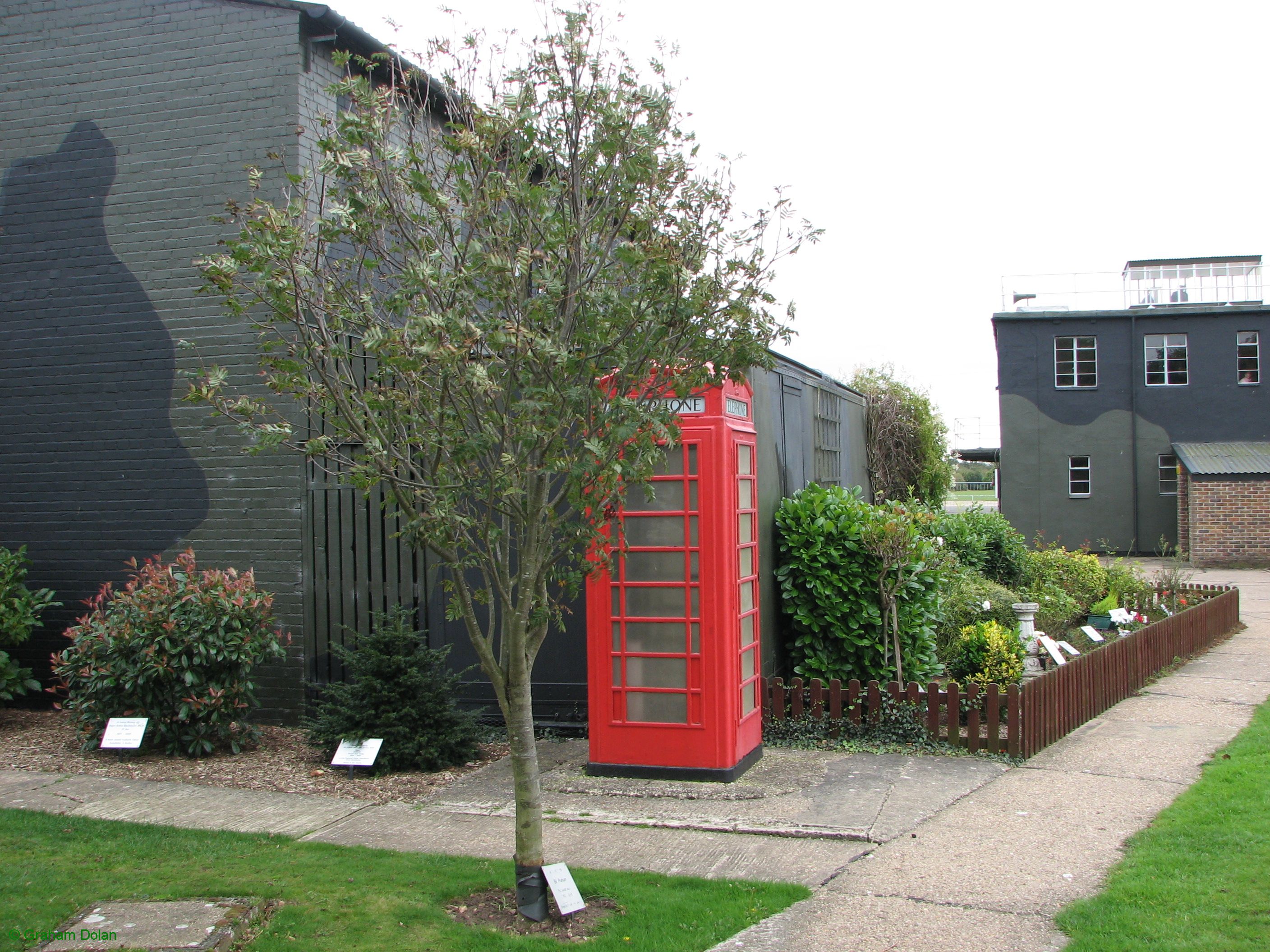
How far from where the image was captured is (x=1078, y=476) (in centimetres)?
3102

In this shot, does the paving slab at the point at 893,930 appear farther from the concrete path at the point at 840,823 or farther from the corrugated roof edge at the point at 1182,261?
the corrugated roof edge at the point at 1182,261

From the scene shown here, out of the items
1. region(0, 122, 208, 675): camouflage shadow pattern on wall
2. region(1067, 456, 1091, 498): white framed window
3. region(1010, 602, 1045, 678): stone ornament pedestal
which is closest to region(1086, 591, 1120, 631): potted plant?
region(1010, 602, 1045, 678): stone ornament pedestal

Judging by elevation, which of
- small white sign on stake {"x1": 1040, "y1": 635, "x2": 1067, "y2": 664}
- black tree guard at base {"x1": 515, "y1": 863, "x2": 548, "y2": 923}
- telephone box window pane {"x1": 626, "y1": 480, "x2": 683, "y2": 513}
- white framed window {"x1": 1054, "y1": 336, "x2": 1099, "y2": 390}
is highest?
Answer: white framed window {"x1": 1054, "y1": 336, "x2": 1099, "y2": 390}

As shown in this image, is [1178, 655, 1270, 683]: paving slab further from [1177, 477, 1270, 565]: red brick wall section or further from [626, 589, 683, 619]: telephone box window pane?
[1177, 477, 1270, 565]: red brick wall section

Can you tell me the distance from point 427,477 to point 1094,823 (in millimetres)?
4558

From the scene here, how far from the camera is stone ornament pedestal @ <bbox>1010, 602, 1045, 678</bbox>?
1086 centimetres

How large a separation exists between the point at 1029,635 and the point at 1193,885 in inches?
237

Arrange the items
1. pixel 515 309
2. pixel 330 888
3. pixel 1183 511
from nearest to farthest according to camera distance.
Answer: pixel 515 309
pixel 330 888
pixel 1183 511

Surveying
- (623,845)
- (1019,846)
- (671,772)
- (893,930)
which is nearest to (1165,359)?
(671,772)

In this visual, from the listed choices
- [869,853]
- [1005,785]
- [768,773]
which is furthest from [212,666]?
[1005,785]

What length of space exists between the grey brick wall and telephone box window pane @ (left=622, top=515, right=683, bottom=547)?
10.9ft

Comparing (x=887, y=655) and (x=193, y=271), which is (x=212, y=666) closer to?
(x=193, y=271)

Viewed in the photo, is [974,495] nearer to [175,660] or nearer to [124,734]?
[175,660]

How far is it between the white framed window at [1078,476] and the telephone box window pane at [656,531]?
26.6 metres
